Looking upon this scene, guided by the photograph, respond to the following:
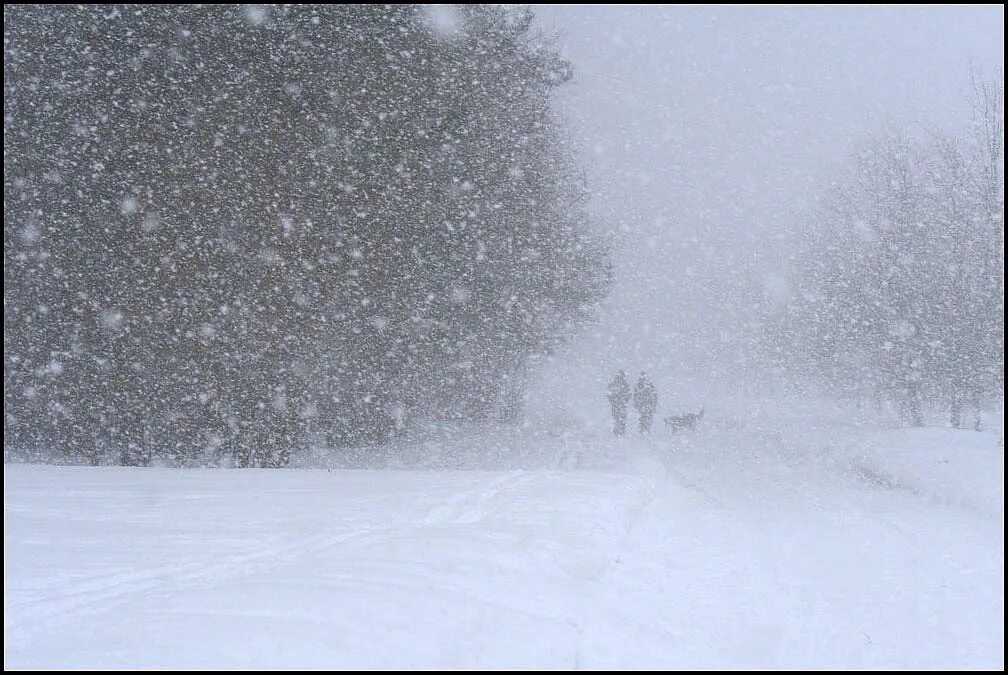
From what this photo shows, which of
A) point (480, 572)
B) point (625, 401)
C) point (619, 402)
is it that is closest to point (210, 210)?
point (480, 572)

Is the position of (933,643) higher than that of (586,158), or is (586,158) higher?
(586,158)

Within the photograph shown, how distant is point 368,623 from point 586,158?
17.4m

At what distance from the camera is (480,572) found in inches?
188

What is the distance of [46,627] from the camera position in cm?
370

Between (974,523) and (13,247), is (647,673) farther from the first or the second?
(13,247)

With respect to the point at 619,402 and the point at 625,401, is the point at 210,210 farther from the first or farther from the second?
the point at 625,401

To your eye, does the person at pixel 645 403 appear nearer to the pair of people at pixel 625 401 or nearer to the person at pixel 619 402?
the pair of people at pixel 625 401

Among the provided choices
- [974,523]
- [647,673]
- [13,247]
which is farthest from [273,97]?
[974,523]

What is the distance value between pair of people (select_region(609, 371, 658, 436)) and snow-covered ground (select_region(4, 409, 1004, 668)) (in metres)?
11.2

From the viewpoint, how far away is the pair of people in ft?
72.9

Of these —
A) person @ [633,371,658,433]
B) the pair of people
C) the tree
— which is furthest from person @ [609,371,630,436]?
the tree

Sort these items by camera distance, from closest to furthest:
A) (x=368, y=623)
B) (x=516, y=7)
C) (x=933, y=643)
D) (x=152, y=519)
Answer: (x=368, y=623)
(x=933, y=643)
(x=152, y=519)
(x=516, y=7)

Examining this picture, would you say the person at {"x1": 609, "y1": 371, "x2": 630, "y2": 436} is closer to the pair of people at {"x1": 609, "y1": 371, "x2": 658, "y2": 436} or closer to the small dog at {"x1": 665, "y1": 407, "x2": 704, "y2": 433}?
the pair of people at {"x1": 609, "y1": 371, "x2": 658, "y2": 436}

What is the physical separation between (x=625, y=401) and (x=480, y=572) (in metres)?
18.1
